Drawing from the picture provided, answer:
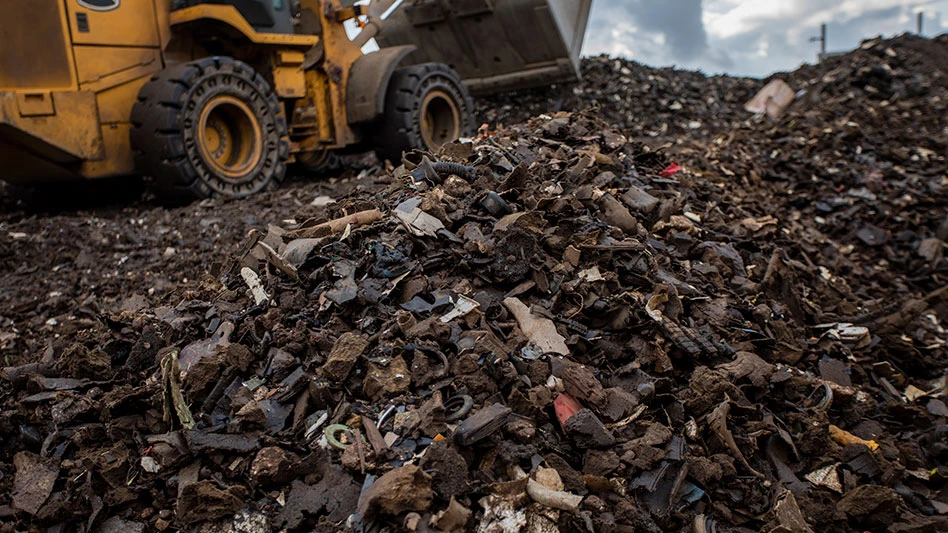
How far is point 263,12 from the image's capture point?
7480 mm

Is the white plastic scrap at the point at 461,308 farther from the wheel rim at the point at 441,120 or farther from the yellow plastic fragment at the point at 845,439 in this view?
the wheel rim at the point at 441,120

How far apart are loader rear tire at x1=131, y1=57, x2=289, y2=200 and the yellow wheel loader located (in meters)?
0.01

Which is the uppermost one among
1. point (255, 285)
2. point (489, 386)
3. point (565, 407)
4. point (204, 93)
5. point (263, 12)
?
point (263, 12)

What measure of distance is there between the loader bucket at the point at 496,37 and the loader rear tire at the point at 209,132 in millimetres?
3817

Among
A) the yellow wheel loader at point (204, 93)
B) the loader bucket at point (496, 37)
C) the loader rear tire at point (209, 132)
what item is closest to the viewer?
the yellow wheel loader at point (204, 93)

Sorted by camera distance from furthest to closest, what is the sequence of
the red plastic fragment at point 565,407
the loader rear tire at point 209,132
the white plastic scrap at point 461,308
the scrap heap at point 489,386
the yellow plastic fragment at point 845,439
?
the loader rear tire at point 209,132
the yellow plastic fragment at point 845,439
the white plastic scrap at point 461,308
the red plastic fragment at point 565,407
the scrap heap at point 489,386

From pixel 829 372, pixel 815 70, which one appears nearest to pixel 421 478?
pixel 829 372

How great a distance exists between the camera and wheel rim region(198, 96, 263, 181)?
23.2ft

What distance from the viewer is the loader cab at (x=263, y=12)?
23.1ft

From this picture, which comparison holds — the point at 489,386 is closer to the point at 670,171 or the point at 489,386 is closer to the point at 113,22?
the point at 670,171

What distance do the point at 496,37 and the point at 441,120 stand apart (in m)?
1.96

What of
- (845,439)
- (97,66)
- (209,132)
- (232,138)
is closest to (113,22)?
(97,66)

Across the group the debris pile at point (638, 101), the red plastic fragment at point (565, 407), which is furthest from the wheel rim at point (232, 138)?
the red plastic fragment at point (565, 407)

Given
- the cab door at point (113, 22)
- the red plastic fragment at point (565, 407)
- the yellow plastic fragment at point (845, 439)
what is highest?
the cab door at point (113, 22)
